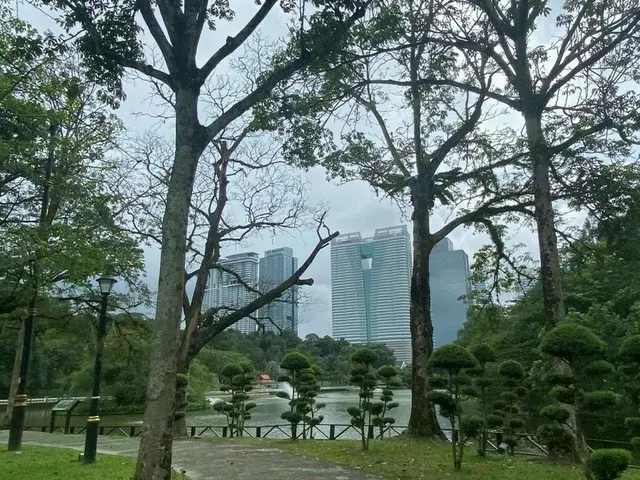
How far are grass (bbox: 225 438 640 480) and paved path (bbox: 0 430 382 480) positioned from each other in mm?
415

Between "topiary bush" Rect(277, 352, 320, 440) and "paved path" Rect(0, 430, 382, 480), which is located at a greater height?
"topiary bush" Rect(277, 352, 320, 440)

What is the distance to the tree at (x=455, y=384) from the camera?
Result: 23.2 feet

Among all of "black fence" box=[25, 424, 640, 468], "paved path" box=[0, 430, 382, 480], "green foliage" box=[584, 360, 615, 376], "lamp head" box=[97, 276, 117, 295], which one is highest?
"lamp head" box=[97, 276, 117, 295]

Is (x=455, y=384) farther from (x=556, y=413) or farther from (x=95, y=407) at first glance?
(x=95, y=407)

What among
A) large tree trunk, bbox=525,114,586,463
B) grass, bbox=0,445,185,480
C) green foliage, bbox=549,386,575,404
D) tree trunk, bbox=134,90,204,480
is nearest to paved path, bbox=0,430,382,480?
grass, bbox=0,445,185,480

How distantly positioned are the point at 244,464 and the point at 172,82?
18.2 ft

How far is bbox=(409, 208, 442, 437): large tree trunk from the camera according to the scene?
10.8 meters

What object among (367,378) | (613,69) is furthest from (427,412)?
(613,69)

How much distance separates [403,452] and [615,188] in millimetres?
5933

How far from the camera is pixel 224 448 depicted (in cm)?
1010

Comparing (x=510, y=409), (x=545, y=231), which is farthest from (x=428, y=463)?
(x=545, y=231)

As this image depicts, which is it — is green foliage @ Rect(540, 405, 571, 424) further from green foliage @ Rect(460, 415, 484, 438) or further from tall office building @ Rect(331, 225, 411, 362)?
tall office building @ Rect(331, 225, 411, 362)

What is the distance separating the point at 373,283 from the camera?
18859 mm

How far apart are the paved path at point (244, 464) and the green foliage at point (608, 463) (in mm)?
2609
